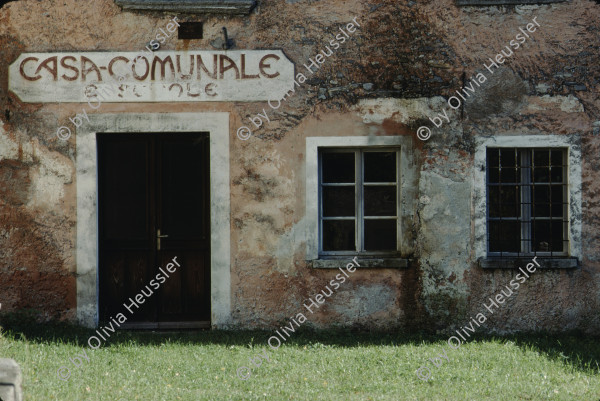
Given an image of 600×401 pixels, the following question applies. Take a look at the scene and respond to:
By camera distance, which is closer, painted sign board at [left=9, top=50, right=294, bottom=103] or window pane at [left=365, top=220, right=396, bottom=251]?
painted sign board at [left=9, top=50, right=294, bottom=103]

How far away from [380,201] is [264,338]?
Result: 6.71ft

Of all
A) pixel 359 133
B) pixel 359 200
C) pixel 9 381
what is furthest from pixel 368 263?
pixel 9 381

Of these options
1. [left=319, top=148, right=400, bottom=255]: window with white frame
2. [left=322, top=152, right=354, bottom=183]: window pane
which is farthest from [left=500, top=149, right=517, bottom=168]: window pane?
Result: [left=322, top=152, right=354, bottom=183]: window pane

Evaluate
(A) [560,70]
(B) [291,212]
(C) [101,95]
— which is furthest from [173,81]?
(A) [560,70]

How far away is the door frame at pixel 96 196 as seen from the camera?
748 cm

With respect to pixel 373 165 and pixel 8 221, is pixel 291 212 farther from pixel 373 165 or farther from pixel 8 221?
pixel 8 221

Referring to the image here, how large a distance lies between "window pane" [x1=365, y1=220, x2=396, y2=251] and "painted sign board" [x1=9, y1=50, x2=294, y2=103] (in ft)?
6.09

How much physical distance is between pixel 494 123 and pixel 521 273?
1.71 metres

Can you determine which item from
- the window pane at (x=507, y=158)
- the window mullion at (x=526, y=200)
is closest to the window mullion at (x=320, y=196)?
the window pane at (x=507, y=158)

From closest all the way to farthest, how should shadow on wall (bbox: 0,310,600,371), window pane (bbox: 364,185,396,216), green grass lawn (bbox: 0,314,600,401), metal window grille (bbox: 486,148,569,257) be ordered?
green grass lawn (bbox: 0,314,600,401)
shadow on wall (bbox: 0,310,600,371)
metal window grille (bbox: 486,148,569,257)
window pane (bbox: 364,185,396,216)

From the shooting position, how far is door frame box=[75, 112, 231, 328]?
7480mm

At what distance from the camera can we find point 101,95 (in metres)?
7.50

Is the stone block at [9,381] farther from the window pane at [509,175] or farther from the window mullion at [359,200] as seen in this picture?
the window pane at [509,175]

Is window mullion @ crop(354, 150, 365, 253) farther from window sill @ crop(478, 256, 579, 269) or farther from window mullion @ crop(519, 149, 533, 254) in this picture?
window mullion @ crop(519, 149, 533, 254)
